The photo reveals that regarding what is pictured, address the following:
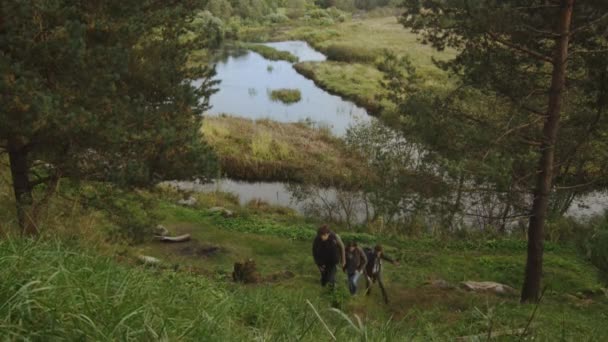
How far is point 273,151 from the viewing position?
27.5m

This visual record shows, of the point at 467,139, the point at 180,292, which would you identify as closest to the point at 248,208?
the point at 467,139

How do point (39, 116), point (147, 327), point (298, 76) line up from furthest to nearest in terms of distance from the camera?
point (298, 76) → point (39, 116) → point (147, 327)

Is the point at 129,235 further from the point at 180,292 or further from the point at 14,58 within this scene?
the point at 180,292

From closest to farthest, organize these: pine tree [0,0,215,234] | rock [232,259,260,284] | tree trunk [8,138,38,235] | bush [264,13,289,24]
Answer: pine tree [0,0,215,234]
tree trunk [8,138,38,235]
rock [232,259,260,284]
bush [264,13,289,24]

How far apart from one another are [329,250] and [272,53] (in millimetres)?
50806

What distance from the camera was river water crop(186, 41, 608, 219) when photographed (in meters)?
23.6

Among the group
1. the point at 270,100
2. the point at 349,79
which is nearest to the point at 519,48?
the point at 270,100

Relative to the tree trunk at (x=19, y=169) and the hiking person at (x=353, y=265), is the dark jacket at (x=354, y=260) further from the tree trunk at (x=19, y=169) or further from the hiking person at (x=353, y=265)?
the tree trunk at (x=19, y=169)

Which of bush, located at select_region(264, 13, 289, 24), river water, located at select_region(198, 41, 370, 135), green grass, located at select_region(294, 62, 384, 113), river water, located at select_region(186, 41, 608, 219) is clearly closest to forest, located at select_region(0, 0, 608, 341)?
river water, located at select_region(186, 41, 608, 219)

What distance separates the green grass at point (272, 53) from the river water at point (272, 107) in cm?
102

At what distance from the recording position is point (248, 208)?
2169cm

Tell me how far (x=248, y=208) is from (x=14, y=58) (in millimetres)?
13996

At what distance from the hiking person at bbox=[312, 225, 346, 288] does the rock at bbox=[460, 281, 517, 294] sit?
387 centimetres

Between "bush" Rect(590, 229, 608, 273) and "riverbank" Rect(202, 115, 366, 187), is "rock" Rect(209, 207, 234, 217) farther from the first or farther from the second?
"bush" Rect(590, 229, 608, 273)
